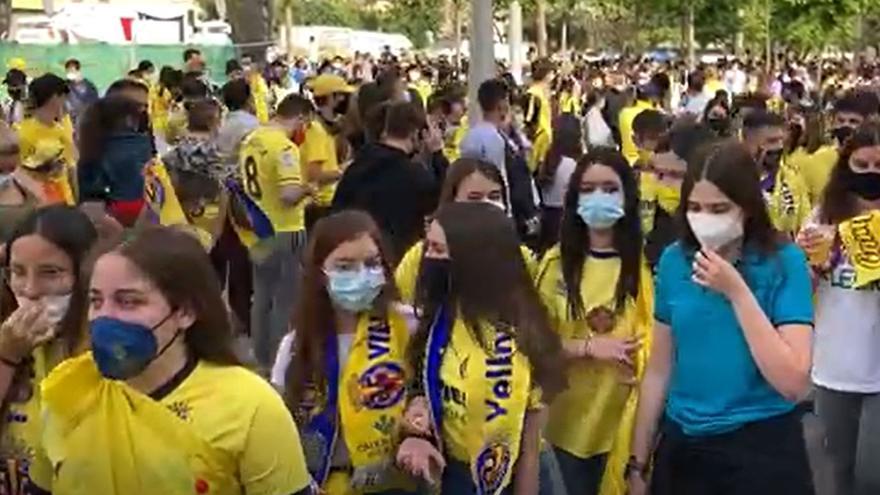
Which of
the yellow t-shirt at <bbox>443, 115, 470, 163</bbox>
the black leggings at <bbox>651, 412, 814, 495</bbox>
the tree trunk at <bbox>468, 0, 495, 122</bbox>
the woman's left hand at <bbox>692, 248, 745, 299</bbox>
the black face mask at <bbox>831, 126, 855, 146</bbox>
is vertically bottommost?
the black leggings at <bbox>651, 412, 814, 495</bbox>

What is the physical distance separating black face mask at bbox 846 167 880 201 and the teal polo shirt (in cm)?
162

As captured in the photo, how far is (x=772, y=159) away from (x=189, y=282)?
601cm

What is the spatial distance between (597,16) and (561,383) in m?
52.5

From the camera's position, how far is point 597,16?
56344mm

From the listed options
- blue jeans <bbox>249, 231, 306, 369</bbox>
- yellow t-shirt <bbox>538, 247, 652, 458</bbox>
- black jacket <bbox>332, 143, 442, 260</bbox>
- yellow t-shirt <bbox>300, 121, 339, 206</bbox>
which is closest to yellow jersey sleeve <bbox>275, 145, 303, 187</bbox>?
blue jeans <bbox>249, 231, 306, 369</bbox>

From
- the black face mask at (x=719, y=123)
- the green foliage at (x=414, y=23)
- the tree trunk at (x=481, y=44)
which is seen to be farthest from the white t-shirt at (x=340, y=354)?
the green foliage at (x=414, y=23)

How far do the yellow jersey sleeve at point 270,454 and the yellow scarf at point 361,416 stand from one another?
4.07ft

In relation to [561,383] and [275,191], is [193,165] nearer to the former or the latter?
[275,191]

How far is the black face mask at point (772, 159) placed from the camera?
883cm

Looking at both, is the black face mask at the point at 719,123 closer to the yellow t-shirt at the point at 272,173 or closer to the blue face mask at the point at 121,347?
the yellow t-shirt at the point at 272,173

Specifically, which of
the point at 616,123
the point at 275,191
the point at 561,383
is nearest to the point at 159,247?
the point at 561,383

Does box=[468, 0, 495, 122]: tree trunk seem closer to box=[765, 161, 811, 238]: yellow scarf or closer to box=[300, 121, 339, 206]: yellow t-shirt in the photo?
box=[300, 121, 339, 206]: yellow t-shirt

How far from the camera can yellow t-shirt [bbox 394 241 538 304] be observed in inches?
203

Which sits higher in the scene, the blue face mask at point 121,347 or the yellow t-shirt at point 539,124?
the blue face mask at point 121,347
